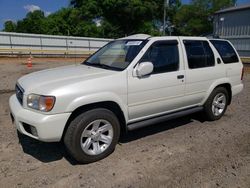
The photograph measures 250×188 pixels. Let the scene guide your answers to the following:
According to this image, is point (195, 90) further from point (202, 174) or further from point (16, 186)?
point (16, 186)

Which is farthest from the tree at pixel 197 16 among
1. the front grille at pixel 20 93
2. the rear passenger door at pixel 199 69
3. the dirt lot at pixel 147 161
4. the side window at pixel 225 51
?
the front grille at pixel 20 93

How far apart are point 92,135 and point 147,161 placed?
2.94 feet

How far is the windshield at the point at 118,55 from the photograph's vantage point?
4.15 meters

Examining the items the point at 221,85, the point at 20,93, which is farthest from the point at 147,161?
the point at 221,85

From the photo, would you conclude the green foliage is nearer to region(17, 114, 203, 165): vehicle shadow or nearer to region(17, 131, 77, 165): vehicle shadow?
region(17, 114, 203, 165): vehicle shadow

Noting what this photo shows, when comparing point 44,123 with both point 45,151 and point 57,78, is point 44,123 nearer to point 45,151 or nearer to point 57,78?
point 57,78

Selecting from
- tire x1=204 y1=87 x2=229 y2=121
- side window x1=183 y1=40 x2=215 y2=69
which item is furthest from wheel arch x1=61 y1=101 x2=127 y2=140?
tire x1=204 y1=87 x2=229 y2=121

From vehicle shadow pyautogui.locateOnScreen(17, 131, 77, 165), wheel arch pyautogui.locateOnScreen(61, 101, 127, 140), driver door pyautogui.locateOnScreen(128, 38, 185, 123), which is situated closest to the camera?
wheel arch pyautogui.locateOnScreen(61, 101, 127, 140)

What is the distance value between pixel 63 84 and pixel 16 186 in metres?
1.38

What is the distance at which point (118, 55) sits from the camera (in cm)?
444

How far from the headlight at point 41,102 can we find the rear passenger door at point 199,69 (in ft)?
8.22

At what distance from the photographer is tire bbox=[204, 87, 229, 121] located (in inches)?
210

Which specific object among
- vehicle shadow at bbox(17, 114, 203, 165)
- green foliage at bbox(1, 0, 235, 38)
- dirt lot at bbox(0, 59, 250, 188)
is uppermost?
green foliage at bbox(1, 0, 235, 38)

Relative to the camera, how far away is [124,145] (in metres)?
4.36
